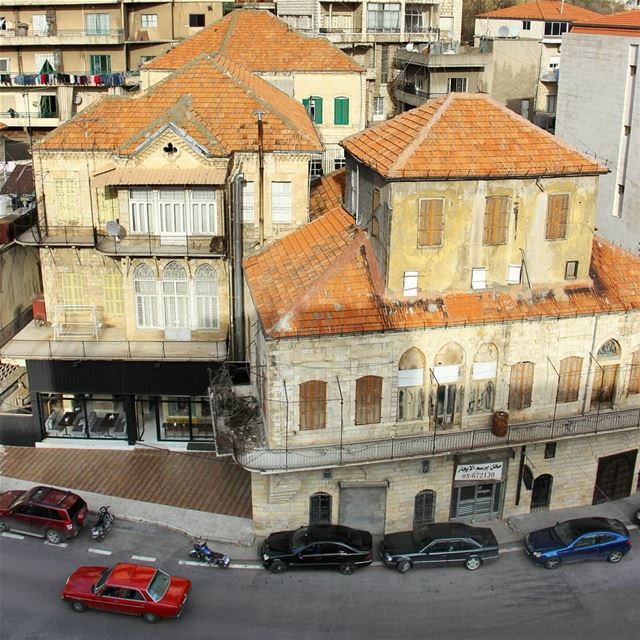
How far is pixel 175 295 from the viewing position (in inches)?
1693

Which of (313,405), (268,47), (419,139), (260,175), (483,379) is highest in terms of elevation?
(268,47)

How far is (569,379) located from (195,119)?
22078 mm

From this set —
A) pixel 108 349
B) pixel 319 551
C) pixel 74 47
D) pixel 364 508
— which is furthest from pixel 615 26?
pixel 74 47

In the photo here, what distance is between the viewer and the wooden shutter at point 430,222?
1372 inches

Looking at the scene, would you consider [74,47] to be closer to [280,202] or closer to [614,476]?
[280,202]

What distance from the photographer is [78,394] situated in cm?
4438

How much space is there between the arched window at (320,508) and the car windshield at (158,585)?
23.3 ft

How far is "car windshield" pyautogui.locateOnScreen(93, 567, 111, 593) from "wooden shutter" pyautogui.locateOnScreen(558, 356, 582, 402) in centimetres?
2102

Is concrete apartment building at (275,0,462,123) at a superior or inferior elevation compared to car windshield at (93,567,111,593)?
superior

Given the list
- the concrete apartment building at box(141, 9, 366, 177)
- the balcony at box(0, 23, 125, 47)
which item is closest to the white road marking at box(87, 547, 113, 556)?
the concrete apartment building at box(141, 9, 366, 177)

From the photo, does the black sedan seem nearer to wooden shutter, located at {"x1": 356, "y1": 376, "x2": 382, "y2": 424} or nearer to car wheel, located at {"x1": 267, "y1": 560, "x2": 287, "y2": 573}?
car wheel, located at {"x1": 267, "y1": 560, "x2": 287, "y2": 573}

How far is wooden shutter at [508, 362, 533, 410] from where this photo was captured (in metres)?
37.0

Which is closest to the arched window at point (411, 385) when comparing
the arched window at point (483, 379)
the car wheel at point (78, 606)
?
the arched window at point (483, 379)

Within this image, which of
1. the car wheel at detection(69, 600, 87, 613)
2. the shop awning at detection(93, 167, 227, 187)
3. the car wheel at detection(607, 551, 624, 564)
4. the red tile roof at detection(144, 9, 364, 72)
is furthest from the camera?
the red tile roof at detection(144, 9, 364, 72)
